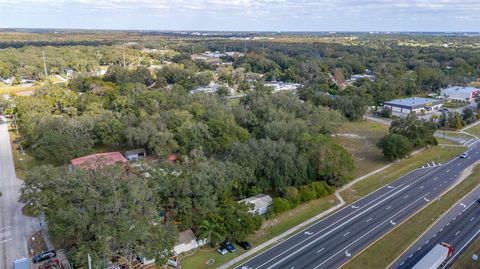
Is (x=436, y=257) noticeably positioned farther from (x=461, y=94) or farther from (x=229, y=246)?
(x=461, y=94)

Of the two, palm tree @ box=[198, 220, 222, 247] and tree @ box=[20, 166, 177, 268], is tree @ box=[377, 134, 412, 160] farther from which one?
tree @ box=[20, 166, 177, 268]

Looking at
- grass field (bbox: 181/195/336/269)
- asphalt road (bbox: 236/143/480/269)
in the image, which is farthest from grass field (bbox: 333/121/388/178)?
grass field (bbox: 181/195/336/269)

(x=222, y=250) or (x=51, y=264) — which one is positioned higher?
(x=51, y=264)

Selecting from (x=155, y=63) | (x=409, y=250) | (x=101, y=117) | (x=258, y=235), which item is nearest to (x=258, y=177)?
(x=258, y=235)

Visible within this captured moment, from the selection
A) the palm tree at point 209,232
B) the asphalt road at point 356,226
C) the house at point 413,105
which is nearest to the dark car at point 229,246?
the palm tree at point 209,232

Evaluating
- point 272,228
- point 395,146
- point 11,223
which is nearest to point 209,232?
point 272,228
